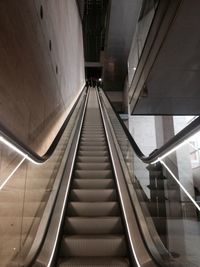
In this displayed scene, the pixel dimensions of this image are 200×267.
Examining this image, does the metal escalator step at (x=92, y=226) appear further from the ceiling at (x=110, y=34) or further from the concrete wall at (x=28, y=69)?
the ceiling at (x=110, y=34)

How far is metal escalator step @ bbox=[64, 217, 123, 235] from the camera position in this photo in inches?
128

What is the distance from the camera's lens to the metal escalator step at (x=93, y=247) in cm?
293

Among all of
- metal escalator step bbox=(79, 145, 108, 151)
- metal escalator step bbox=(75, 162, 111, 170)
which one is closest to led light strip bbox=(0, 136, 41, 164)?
metal escalator step bbox=(75, 162, 111, 170)

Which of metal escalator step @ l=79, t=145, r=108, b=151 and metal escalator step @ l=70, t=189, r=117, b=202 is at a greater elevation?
metal escalator step @ l=79, t=145, r=108, b=151

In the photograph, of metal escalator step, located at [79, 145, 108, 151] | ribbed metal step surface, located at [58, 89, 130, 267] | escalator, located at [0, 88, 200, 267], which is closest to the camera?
escalator, located at [0, 88, 200, 267]

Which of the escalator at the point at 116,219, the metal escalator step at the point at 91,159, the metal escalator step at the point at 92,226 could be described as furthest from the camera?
the metal escalator step at the point at 91,159

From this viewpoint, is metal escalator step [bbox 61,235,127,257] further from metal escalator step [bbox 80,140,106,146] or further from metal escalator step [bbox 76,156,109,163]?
metal escalator step [bbox 80,140,106,146]

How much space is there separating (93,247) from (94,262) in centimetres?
23

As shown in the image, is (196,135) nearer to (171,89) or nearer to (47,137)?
(47,137)

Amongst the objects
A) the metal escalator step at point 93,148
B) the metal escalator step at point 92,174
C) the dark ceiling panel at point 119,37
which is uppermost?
the dark ceiling panel at point 119,37

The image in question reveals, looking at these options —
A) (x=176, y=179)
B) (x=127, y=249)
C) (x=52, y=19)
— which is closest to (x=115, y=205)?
(x=127, y=249)

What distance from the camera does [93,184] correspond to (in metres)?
4.28

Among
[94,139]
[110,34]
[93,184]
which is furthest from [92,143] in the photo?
[110,34]

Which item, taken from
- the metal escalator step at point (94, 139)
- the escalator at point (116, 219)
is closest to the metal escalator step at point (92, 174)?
the escalator at point (116, 219)
